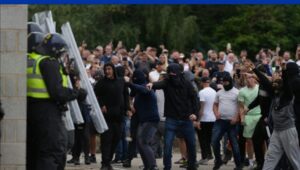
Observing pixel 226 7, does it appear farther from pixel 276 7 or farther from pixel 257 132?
pixel 257 132

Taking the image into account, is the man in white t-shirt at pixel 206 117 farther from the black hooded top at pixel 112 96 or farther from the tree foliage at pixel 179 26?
the tree foliage at pixel 179 26

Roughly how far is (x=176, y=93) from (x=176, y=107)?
0.23 metres

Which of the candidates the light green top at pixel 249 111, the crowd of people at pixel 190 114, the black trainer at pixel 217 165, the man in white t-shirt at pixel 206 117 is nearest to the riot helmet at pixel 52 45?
the crowd of people at pixel 190 114

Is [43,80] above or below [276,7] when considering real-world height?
below

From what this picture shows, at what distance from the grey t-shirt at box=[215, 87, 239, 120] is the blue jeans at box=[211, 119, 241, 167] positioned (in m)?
0.13

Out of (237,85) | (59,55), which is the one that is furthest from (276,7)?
(59,55)

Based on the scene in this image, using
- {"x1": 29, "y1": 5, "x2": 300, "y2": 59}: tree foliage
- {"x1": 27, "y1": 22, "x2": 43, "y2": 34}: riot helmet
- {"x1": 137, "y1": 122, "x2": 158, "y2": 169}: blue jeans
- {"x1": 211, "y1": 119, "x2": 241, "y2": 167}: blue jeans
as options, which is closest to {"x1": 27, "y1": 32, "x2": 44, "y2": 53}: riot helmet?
{"x1": 27, "y1": 22, "x2": 43, "y2": 34}: riot helmet

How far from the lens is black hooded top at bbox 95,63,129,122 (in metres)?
18.3

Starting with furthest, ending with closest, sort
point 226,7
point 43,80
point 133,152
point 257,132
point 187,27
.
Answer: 1. point 226,7
2. point 187,27
3. point 133,152
4. point 257,132
5. point 43,80

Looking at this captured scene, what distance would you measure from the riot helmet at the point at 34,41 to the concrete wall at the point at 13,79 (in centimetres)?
35

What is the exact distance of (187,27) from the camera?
4428cm

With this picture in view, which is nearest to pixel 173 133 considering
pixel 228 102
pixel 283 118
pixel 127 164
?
pixel 228 102

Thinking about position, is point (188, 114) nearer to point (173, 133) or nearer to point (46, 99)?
point (173, 133)

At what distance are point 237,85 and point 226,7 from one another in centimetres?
2772
